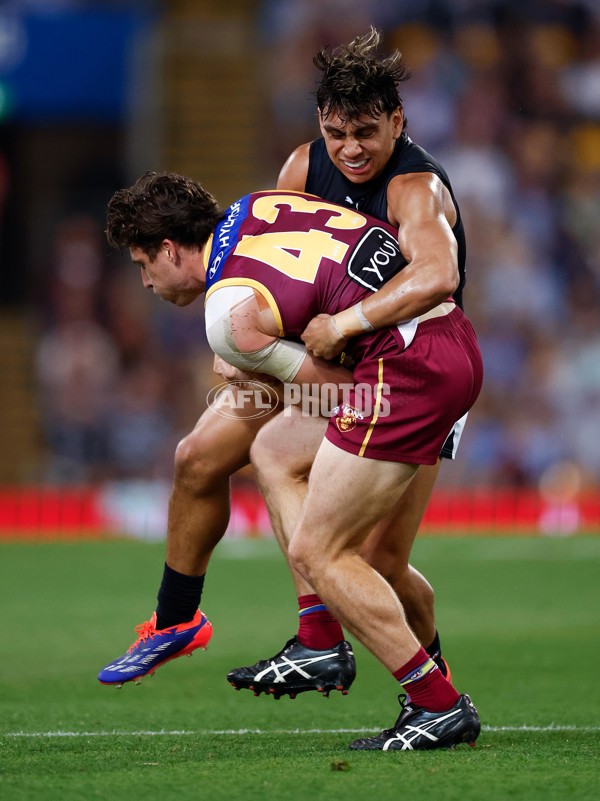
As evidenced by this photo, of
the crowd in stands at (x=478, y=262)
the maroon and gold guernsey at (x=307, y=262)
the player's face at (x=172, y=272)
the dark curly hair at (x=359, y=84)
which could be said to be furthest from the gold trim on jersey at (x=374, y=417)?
the crowd in stands at (x=478, y=262)

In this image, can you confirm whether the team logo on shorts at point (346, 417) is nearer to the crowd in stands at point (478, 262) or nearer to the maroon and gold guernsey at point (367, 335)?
the maroon and gold guernsey at point (367, 335)

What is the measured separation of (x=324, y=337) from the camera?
191 inches

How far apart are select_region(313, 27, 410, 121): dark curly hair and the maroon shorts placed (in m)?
0.85

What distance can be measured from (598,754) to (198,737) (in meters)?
1.48

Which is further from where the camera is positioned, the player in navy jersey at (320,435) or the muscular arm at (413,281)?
the player in navy jersey at (320,435)

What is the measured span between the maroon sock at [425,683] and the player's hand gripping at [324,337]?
1069 mm

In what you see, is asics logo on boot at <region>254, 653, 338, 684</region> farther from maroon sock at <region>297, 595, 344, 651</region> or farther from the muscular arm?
the muscular arm

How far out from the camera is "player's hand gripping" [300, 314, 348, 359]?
190 inches

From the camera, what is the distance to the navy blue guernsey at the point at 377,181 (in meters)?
5.28

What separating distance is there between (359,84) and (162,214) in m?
0.85

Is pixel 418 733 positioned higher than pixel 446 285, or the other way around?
pixel 446 285

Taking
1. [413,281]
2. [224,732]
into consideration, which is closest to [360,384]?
[413,281]

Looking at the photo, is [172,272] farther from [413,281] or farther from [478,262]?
[478,262]

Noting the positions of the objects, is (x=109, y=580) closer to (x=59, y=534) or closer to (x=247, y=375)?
(x=59, y=534)
